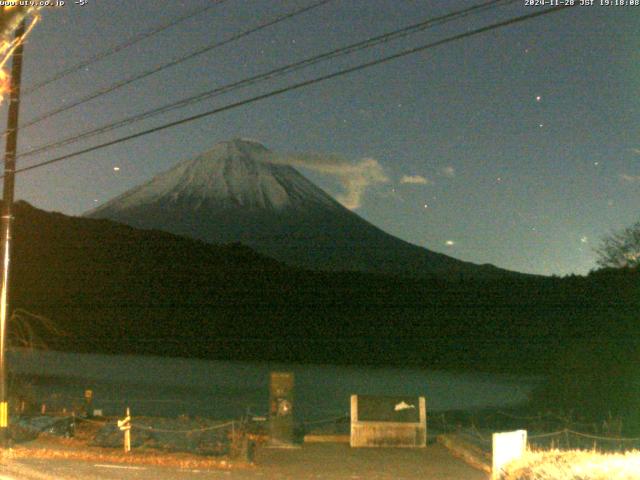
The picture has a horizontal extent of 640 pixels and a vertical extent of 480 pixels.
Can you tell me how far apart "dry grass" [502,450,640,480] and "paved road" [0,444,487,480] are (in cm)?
340

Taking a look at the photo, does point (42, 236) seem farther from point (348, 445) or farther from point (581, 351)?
point (348, 445)

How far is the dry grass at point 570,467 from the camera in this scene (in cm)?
899

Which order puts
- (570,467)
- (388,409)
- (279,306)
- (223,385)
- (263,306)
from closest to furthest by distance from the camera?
1. (570,467)
2. (388,409)
3. (223,385)
4. (263,306)
5. (279,306)

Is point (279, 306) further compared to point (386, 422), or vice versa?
point (279, 306)

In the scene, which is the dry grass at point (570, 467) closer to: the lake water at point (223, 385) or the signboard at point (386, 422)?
the signboard at point (386, 422)

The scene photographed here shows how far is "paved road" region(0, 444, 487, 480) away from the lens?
13641 millimetres

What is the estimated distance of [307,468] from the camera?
15.7 meters

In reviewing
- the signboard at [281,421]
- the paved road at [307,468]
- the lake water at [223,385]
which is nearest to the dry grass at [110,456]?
the paved road at [307,468]

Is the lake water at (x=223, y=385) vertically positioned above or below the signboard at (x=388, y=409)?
→ below

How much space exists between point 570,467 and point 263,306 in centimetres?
6880

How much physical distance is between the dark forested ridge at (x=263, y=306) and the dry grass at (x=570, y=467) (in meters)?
31.4

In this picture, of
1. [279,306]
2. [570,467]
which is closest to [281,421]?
[570,467]

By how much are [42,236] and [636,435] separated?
73.8m

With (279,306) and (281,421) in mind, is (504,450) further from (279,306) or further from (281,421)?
(279,306)
